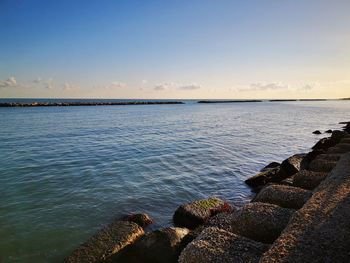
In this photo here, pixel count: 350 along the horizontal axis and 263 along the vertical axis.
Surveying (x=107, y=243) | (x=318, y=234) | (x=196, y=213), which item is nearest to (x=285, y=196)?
(x=196, y=213)

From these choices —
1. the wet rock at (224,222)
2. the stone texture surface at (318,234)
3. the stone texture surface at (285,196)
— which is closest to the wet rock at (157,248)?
the wet rock at (224,222)

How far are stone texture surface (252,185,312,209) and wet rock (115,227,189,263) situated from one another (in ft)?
9.49

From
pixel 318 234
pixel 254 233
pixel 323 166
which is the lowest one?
pixel 254 233

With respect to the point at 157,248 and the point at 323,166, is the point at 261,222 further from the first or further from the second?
the point at 323,166

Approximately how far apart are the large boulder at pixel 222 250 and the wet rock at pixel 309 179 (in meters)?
5.15

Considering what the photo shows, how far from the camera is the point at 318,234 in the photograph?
5.71m

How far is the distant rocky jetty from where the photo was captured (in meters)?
5.43

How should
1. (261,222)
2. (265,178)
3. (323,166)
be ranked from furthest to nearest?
(265,178) → (323,166) → (261,222)

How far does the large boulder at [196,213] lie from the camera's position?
31.1 feet

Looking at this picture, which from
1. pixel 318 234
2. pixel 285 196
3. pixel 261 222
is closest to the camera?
pixel 318 234

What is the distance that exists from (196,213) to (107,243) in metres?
3.14

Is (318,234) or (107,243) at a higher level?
(318,234)

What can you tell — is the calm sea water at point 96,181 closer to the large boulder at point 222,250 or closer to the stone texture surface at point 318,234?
the large boulder at point 222,250

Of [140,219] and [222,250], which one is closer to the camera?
[222,250]
